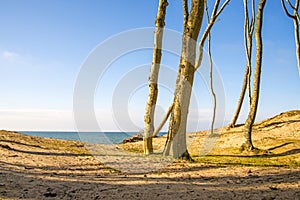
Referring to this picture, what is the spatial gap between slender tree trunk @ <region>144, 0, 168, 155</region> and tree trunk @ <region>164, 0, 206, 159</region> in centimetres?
197

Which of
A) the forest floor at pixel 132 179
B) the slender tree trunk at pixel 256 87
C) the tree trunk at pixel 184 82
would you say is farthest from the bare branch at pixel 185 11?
the forest floor at pixel 132 179

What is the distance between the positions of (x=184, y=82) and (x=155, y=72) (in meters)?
2.39

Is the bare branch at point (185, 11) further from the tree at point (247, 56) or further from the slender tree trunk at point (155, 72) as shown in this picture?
the tree at point (247, 56)

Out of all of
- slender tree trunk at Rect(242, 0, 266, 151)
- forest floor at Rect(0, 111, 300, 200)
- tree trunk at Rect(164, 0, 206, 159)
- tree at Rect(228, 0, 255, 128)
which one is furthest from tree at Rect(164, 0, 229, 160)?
tree at Rect(228, 0, 255, 128)

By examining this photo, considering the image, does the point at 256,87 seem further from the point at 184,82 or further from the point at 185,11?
the point at 184,82

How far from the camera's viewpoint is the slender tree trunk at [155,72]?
12352 mm

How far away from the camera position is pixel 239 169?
28.8 ft

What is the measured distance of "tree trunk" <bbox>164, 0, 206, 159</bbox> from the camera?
33.8 feet

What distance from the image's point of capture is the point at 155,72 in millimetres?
12383

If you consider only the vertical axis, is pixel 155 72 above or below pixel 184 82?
above

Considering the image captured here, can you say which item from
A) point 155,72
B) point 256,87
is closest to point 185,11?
point 155,72

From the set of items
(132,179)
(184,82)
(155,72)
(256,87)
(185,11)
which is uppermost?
(185,11)

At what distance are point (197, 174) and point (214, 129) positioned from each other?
653 inches

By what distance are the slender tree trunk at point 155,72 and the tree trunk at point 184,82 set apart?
77.4 inches
